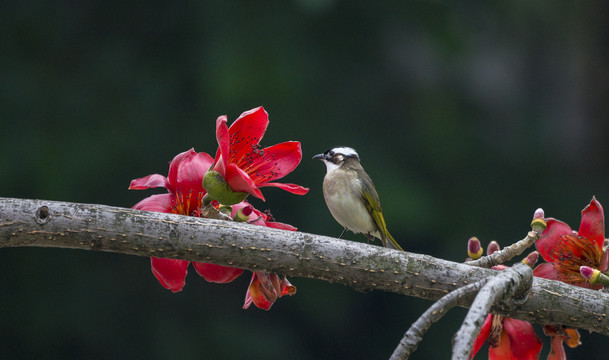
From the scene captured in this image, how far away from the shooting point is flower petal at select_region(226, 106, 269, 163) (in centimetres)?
105

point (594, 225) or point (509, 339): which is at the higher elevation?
point (594, 225)

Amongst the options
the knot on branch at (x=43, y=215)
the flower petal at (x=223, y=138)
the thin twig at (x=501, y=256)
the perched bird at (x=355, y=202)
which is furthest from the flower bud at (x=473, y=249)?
the perched bird at (x=355, y=202)

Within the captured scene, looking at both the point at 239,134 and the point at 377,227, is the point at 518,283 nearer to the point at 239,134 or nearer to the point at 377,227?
the point at 239,134

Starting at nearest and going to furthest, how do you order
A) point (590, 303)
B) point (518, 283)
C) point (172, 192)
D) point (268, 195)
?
point (518, 283), point (590, 303), point (172, 192), point (268, 195)

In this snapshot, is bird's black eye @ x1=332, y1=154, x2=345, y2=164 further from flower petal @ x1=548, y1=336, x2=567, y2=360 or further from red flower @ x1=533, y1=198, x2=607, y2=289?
flower petal @ x1=548, y1=336, x2=567, y2=360

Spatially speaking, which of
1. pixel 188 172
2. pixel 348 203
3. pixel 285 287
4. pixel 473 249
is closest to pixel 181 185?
pixel 188 172

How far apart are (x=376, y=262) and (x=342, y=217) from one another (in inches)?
54.4

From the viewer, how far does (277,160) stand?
1106mm

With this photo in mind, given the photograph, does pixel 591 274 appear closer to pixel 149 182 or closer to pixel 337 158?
pixel 149 182

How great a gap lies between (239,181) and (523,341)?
1.59 feet

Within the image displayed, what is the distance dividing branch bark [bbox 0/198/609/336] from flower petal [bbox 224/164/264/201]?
0.18 feet

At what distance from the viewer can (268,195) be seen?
17.5 ft

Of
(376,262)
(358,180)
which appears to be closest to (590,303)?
(376,262)

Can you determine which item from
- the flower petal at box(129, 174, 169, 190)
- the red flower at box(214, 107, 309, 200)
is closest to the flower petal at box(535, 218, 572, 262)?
the red flower at box(214, 107, 309, 200)
